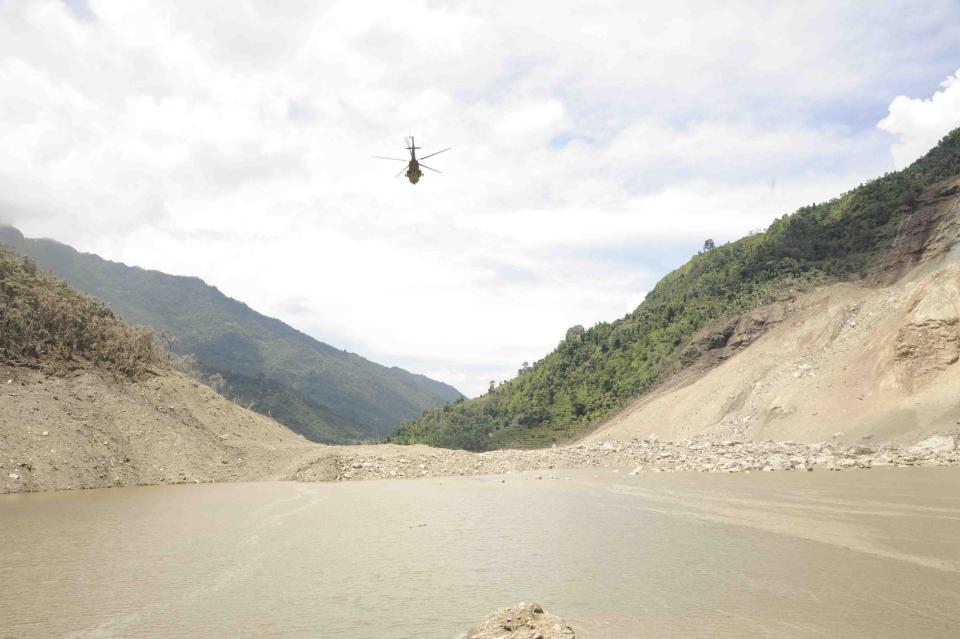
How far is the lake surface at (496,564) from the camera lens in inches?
328

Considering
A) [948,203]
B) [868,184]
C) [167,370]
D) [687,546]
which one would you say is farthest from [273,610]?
[868,184]

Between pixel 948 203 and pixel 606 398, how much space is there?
40.6 meters

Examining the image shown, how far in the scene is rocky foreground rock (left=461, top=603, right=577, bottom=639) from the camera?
6.07 metres

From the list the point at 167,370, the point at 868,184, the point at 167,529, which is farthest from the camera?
the point at 868,184

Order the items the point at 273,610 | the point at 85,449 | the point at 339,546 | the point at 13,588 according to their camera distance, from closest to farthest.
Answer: the point at 273,610, the point at 13,588, the point at 339,546, the point at 85,449

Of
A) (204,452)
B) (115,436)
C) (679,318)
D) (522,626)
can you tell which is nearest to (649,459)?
(204,452)

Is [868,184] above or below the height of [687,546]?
above

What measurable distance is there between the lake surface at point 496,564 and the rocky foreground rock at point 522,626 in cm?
161

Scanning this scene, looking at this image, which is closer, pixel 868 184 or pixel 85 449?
pixel 85 449

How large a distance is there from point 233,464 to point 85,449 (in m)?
7.48

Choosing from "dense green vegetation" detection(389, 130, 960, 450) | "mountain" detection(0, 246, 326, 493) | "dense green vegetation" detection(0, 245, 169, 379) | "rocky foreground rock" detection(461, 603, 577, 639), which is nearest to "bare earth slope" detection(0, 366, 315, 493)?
"mountain" detection(0, 246, 326, 493)

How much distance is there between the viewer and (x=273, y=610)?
918 cm

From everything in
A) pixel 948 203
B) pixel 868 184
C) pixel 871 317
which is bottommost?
pixel 871 317

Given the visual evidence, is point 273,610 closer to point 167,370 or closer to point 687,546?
point 687,546
